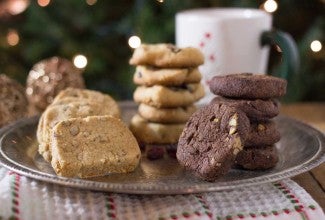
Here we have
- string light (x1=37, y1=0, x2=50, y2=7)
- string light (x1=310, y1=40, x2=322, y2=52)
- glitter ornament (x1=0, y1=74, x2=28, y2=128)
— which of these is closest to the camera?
glitter ornament (x1=0, y1=74, x2=28, y2=128)

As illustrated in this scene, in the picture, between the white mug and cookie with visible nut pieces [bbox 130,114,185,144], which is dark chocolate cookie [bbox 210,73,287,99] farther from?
the white mug

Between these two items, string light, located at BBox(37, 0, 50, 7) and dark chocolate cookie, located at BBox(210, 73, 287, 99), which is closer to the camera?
dark chocolate cookie, located at BBox(210, 73, 287, 99)

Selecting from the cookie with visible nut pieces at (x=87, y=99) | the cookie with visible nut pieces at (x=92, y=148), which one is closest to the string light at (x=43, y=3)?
the cookie with visible nut pieces at (x=87, y=99)

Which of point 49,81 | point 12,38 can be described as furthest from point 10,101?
point 12,38

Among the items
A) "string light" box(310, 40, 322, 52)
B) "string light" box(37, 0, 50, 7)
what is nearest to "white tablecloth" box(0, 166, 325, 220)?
"string light" box(310, 40, 322, 52)

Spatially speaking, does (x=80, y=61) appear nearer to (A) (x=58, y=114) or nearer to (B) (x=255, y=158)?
(A) (x=58, y=114)

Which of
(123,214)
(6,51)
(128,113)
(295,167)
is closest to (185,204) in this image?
(123,214)
